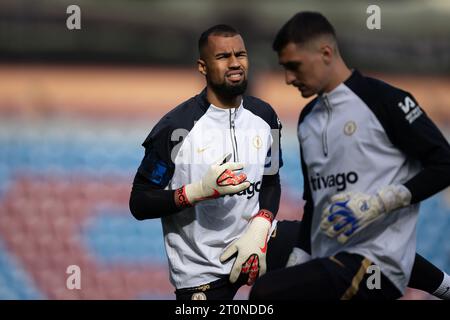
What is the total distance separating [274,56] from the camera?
6164 mm

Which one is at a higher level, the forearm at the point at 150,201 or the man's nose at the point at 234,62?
the man's nose at the point at 234,62

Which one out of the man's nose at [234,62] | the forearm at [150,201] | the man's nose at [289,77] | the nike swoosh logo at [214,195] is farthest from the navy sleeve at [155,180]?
the man's nose at [289,77]

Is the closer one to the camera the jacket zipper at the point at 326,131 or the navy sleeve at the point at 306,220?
the jacket zipper at the point at 326,131

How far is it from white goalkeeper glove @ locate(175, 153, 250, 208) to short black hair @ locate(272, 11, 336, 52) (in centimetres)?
57

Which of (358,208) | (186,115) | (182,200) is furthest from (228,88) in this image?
(358,208)

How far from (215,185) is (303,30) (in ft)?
2.46

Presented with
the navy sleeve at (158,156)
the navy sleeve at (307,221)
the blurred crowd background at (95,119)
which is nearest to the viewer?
the navy sleeve at (307,221)

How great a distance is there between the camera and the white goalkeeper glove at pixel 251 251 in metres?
3.58

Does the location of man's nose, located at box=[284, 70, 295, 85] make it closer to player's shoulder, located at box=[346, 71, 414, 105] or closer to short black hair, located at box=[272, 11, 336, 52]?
short black hair, located at box=[272, 11, 336, 52]

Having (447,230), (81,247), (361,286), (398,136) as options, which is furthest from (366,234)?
→ (447,230)

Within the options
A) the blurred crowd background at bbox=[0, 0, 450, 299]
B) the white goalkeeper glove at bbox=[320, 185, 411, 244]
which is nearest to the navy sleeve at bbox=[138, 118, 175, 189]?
the white goalkeeper glove at bbox=[320, 185, 411, 244]

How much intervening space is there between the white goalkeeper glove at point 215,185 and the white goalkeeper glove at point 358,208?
498 mm

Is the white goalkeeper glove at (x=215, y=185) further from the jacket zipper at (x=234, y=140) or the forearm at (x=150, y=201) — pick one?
the jacket zipper at (x=234, y=140)
